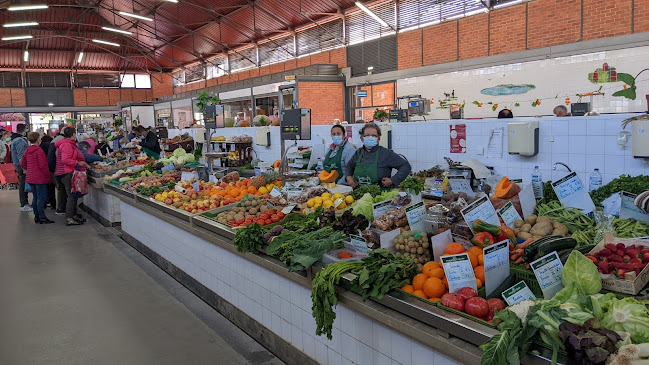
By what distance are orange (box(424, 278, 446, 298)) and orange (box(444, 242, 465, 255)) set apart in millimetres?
306

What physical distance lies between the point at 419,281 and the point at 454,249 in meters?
0.33

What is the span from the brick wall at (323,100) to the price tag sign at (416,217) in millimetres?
11256

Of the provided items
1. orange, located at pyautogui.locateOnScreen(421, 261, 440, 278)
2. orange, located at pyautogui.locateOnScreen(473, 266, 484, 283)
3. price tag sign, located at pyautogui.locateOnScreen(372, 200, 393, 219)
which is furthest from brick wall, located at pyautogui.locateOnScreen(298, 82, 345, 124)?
orange, located at pyautogui.locateOnScreen(473, 266, 484, 283)

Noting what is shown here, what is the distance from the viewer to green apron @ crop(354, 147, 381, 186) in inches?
216

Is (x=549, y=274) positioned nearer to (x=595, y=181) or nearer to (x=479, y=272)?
(x=479, y=272)

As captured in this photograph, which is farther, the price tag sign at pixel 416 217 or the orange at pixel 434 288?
the price tag sign at pixel 416 217

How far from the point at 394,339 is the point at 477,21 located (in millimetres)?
11000

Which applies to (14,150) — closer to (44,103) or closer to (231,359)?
(231,359)

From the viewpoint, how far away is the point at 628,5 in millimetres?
9273

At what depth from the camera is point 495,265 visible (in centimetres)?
246

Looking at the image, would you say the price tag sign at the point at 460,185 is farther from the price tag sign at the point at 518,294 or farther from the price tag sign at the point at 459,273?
the price tag sign at the point at 518,294

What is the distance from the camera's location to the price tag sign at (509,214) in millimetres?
3268

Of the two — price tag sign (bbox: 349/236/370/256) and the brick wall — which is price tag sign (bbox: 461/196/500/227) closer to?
price tag sign (bbox: 349/236/370/256)

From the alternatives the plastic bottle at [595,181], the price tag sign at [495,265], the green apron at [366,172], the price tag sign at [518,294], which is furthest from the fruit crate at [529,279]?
the green apron at [366,172]
